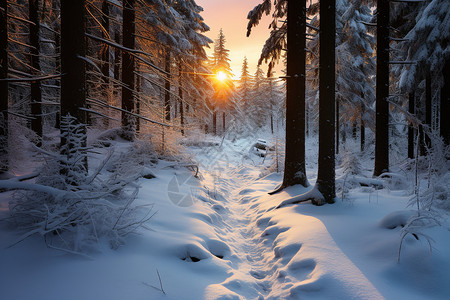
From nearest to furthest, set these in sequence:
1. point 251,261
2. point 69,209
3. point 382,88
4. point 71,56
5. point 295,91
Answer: point 69,209 < point 71,56 < point 251,261 < point 295,91 < point 382,88

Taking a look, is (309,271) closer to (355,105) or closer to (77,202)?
(77,202)

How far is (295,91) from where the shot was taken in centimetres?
734

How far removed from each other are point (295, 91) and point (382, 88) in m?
4.25

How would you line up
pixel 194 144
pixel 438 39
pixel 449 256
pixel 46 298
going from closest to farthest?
pixel 46 298 → pixel 449 256 → pixel 438 39 → pixel 194 144

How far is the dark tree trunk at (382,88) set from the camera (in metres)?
8.83

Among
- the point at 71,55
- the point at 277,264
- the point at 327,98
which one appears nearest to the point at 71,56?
the point at 71,55

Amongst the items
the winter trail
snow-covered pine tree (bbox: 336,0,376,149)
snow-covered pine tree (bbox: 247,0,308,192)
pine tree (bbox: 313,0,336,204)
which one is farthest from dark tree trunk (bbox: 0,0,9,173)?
snow-covered pine tree (bbox: 336,0,376,149)

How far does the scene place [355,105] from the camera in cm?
1897

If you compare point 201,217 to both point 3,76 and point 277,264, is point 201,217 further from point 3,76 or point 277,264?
point 3,76

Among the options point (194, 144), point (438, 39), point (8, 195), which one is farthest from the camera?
point (194, 144)

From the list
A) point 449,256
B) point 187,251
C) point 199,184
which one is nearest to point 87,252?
point 187,251

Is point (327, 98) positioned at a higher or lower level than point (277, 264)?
higher

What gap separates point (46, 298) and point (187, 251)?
1.79 m

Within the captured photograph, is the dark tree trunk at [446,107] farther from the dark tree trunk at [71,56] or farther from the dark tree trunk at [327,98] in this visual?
the dark tree trunk at [71,56]
